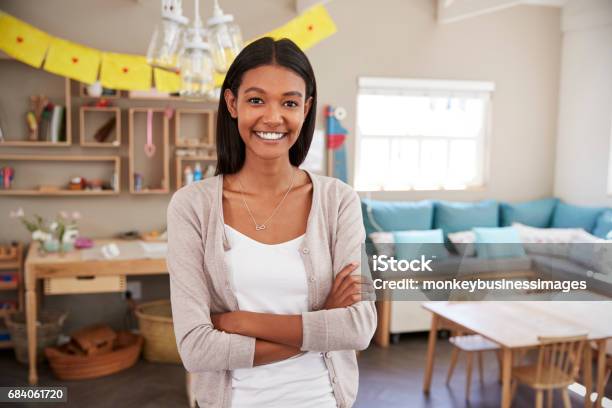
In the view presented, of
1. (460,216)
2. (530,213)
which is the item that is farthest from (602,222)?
(460,216)

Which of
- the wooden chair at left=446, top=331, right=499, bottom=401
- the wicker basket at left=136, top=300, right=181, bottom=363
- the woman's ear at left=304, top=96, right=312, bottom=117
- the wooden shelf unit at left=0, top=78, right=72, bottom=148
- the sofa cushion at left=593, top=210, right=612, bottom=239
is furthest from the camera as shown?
the sofa cushion at left=593, top=210, right=612, bottom=239

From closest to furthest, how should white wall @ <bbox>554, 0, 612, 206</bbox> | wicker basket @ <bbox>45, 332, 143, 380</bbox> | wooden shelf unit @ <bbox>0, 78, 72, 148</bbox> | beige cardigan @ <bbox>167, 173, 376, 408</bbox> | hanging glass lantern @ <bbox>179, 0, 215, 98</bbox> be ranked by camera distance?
beige cardigan @ <bbox>167, 173, 376, 408</bbox> < hanging glass lantern @ <bbox>179, 0, 215, 98</bbox> < wicker basket @ <bbox>45, 332, 143, 380</bbox> < wooden shelf unit @ <bbox>0, 78, 72, 148</bbox> < white wall @ <bbox>554, 0, 612, 206</bbox>

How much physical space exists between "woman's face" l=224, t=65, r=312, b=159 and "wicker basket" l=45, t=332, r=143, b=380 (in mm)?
3030

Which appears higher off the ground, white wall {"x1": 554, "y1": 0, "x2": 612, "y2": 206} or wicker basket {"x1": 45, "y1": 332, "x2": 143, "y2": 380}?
white wall {"x1": 554, "y1": 0, "x2": 612, "y2": 206}

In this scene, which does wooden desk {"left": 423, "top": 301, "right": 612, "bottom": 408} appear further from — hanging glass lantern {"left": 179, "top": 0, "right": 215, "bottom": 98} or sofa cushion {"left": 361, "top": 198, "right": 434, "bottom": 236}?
hanging glass lantern {"left": 179, "top": 0, "right": 215, "bottom": 98}

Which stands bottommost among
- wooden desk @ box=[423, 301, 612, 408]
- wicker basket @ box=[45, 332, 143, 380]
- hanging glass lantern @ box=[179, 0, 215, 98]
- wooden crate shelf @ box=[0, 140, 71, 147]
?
wicker basket @ box=[45, 332, 143, 380]

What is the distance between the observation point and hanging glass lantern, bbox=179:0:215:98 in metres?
2.85

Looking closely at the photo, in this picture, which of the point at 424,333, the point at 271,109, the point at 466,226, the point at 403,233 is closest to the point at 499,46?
the point at 466,226

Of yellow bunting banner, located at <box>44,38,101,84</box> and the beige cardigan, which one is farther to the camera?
yellow bunting banner, located at <box>44,38,101,84</box>

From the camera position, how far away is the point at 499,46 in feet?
18.4

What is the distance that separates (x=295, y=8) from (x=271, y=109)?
3865 millimetres

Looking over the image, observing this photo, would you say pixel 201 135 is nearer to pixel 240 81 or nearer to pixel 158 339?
pixel 158 339

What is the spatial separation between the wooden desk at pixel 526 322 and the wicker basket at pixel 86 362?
203cm

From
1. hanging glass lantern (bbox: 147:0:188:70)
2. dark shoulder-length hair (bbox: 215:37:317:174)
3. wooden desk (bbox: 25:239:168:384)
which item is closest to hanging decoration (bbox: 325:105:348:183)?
wooden desk (bbox: 25:239:168:384)
